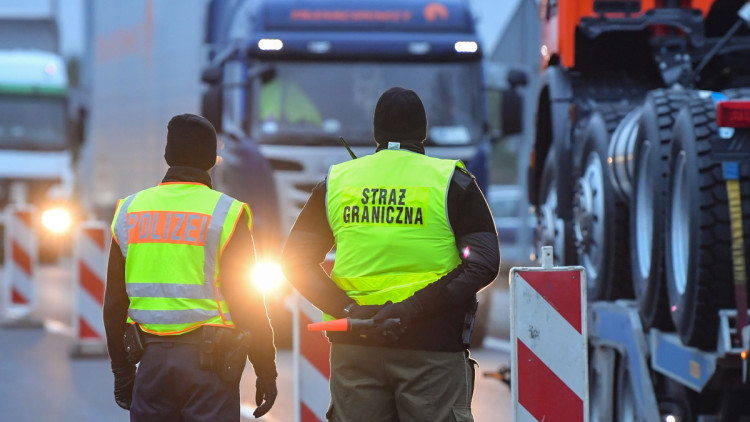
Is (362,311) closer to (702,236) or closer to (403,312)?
(403,312)

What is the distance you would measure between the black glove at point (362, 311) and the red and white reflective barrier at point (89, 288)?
886 cm

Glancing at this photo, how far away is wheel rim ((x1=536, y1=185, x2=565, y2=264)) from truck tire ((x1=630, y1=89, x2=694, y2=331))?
5.12 feet

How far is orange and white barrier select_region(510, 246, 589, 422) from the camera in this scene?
5176 millimetres

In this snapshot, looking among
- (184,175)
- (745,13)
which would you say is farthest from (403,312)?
(745,13)

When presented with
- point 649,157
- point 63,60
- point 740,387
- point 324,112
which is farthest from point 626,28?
point 63,60

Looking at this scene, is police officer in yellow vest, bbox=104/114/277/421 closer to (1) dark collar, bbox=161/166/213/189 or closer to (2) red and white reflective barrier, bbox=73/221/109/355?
(1) dark collar, bbox=161/166/213/189

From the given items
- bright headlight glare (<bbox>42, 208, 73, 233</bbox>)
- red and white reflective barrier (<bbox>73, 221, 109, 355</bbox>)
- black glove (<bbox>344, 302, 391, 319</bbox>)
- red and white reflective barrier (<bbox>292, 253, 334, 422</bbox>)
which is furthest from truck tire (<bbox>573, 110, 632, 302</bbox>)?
bright headlight glare (<bbox>42, 208, 73, 233</bbox>)

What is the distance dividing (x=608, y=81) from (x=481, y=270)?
16.0 ft

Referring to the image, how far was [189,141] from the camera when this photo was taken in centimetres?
502

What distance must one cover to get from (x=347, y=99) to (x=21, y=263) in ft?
14.2

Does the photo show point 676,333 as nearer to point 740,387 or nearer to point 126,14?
point 740,387

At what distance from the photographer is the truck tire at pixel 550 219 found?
869 cm

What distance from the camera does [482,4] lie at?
2173 centimetres

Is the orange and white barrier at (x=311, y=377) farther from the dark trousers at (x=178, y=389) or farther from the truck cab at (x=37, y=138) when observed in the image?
the truck cab at (x=37, y=138)
